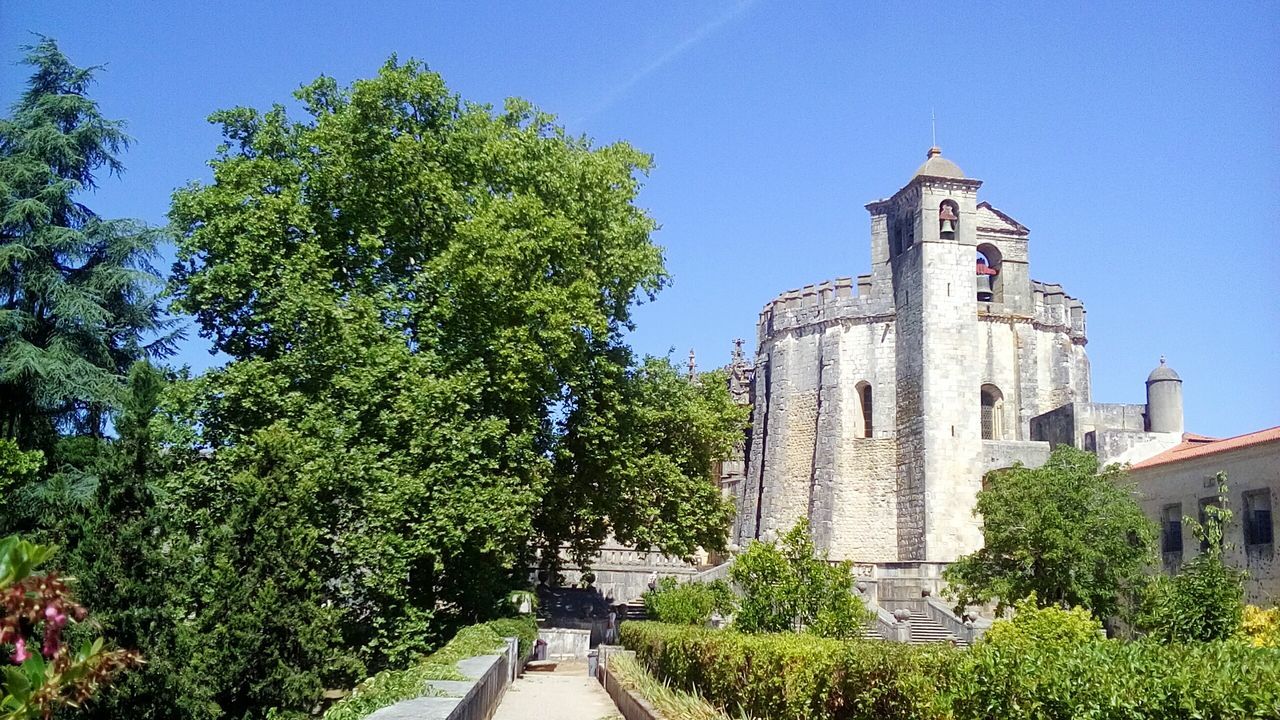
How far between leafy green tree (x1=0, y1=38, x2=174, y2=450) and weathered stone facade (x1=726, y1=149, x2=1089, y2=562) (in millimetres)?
25437

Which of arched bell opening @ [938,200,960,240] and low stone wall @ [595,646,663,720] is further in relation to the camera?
arched bell opening @ [938,200,960,240]

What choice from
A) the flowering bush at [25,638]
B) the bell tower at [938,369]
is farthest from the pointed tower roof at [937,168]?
the flowering bush at [25,638]

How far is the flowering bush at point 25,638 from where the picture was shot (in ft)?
9.18

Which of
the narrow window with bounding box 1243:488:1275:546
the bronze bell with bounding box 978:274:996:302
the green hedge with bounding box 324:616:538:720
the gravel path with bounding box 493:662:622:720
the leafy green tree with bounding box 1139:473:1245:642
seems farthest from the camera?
the bronze bell with bounding box 978:274:996:302

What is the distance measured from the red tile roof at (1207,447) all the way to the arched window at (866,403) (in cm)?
1161

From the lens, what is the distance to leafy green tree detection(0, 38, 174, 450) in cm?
2206

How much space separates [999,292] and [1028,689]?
37.9m

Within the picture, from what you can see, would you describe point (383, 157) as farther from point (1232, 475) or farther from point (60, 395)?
point (1232, 475)

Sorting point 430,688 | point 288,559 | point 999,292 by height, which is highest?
point 999,292

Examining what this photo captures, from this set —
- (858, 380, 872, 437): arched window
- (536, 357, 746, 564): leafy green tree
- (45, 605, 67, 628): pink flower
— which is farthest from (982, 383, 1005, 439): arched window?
(45, 605, 67, 628): pink flower

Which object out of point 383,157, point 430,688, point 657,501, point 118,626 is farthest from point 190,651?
point 657,501

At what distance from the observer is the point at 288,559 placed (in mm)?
14383

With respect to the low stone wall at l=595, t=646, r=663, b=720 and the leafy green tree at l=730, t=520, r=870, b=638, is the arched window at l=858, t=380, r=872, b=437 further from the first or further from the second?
the leafy green tree at l=730, t=520, r=870, b=638

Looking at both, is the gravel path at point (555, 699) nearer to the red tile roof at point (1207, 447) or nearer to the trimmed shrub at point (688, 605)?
the trimmed shrub at point (688, 605)
